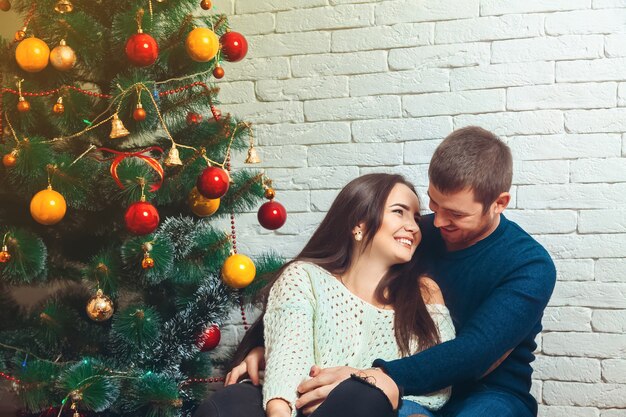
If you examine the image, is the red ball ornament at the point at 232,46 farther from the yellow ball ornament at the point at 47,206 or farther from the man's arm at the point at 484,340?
the man's arm at the point at 484,340

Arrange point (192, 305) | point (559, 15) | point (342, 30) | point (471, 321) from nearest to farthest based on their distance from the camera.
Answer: point (471, 321) → point (192, 305) → point (559, 15) → point (342, 30)

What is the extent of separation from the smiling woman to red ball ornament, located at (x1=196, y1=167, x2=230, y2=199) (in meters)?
0.29

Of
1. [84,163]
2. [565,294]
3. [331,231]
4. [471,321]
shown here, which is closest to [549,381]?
[565,294]

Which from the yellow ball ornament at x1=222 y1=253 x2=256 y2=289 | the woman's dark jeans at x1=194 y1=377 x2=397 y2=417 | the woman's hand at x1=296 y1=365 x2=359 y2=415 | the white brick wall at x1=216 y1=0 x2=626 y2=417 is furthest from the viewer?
the white brick wall at x1=216 y1=0 x2=626 y2=417

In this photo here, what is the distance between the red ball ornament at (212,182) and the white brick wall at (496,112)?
2.26 ft

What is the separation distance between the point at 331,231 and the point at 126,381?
2.00ft

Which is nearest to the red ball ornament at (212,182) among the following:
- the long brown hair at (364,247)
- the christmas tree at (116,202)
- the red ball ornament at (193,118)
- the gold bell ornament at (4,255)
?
the christmas tree at (116,202)

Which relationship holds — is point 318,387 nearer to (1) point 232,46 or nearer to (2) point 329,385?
(2) point 329,385

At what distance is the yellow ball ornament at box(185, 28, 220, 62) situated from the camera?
4.98ft

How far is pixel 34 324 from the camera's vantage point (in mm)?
1716

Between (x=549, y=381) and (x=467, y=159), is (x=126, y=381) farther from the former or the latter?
(x=549, y=381)

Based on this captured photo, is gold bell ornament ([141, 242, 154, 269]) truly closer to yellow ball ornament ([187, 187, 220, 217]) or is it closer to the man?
yellow ball ornament ([187, 187, 220, 217])

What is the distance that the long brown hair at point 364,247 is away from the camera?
62.8 inches

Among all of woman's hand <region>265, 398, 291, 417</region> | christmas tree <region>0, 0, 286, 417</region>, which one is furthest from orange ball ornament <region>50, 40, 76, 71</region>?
woman's hand <region>265, 398, 291, 417</region>
